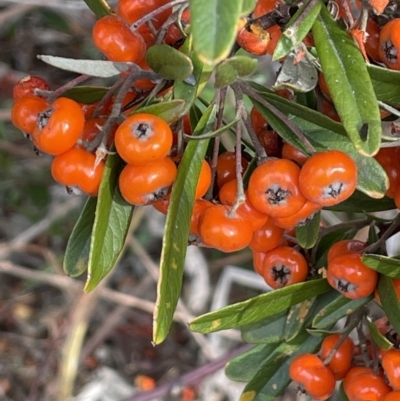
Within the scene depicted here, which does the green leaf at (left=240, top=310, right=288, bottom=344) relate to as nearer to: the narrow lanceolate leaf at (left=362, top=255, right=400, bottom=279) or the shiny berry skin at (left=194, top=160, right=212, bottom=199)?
the narrow lanceolate leaf at (left=362, top=255, right=400, bottom=279)

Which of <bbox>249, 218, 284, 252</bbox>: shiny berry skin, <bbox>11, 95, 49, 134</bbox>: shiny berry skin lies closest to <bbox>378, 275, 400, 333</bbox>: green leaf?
<bbox>249, 218, 284, 252</bbox>: shiny berry skin

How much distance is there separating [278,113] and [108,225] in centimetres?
36

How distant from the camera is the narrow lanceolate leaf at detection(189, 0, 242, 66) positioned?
2.31 ft

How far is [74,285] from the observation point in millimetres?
3199

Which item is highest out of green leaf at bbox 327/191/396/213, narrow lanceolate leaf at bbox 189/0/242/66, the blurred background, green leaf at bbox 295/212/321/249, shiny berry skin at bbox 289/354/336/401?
narrow lanceolate leaf at bbox 189/0/242/66

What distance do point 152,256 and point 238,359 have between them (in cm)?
251

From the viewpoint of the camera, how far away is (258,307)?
4.01ft

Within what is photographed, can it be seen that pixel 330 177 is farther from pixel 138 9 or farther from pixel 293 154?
pixel 138 9

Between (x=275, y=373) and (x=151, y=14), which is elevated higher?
(x=151, y=14)

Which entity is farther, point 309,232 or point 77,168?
point 309,232

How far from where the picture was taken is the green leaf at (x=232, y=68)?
2.88ft

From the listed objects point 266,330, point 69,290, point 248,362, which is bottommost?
point 69,290

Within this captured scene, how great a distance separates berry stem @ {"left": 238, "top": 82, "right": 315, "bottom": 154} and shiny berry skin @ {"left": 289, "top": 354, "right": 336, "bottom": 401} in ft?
1.63

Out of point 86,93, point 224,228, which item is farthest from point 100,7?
point 224,228
